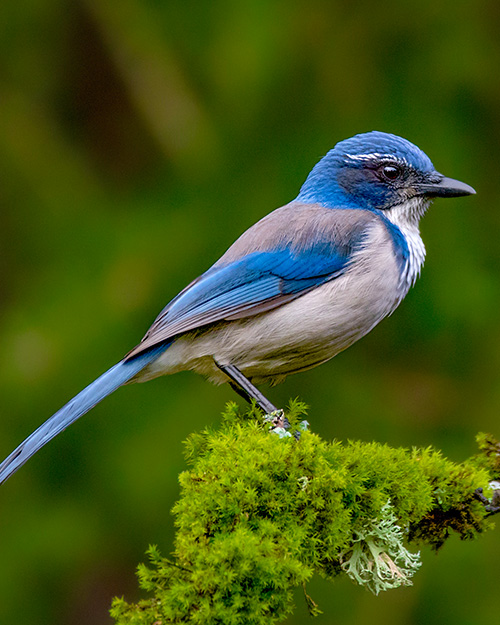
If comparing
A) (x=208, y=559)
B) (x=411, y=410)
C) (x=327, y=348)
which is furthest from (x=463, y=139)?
(x=208, y=559)

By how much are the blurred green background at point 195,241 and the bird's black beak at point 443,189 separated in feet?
4.07

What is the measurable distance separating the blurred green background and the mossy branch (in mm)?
2030

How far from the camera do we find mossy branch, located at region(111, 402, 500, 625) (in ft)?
8.77

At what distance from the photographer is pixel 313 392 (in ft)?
19.4

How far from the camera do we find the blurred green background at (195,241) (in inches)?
223

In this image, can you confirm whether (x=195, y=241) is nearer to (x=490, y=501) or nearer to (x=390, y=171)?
(x=390, y=171)

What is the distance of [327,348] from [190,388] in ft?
5.45

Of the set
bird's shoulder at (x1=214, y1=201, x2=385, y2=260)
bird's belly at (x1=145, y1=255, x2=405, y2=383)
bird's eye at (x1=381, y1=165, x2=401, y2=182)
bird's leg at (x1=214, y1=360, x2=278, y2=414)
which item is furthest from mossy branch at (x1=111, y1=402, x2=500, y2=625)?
bird's eye at (x1=381, y1=165, x2=401, y2=182)

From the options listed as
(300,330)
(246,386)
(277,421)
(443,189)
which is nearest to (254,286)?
(300,330)

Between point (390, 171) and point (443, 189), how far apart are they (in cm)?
29

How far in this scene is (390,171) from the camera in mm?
4711

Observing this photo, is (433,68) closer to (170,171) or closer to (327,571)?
(170,171)

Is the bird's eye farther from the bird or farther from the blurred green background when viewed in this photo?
the blurred green background

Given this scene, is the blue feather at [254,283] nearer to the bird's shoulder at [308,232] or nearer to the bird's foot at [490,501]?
the bird's shoulder at [308,232]
